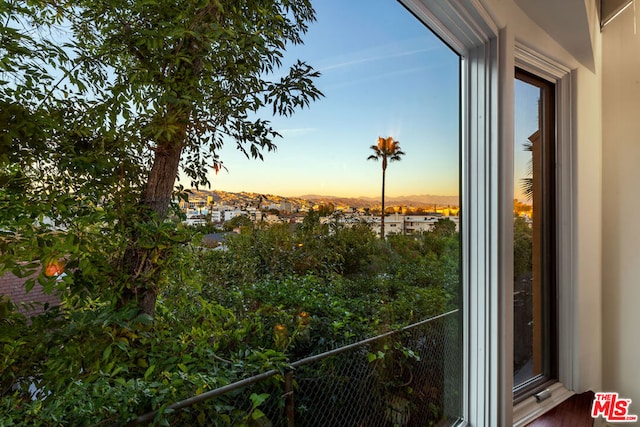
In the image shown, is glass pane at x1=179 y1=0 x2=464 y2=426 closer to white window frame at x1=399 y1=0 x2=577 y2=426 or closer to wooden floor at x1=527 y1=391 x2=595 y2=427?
white window frame at x1=399 y1=0 x2=577 y2=426

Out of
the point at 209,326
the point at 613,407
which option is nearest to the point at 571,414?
the point at 613,407

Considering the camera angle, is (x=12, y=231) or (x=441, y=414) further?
(x=441, y=414)

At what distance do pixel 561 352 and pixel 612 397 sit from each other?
0.38 m

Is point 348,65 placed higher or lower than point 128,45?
higher

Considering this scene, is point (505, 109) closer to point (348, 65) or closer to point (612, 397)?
point (348, 65)

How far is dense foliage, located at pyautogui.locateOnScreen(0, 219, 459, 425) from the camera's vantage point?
0.45 metres

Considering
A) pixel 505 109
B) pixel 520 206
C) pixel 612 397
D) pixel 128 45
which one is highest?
pixel 505 109

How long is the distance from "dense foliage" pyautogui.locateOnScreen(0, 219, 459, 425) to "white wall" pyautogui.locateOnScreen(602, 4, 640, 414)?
4.57ft

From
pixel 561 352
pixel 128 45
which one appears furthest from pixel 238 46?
pixel 561 352

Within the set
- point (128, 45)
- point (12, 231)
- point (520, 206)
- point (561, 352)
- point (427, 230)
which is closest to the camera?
point (12, 231)

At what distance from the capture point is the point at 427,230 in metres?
1.16

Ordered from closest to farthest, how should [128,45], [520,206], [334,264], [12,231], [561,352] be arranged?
[12,231]
[128,45]
[334,264]
[520,206]
[561,352]

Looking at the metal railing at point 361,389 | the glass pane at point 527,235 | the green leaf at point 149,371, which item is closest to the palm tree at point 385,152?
the metal railing at point 361,389

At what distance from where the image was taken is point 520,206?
60.1 inches
